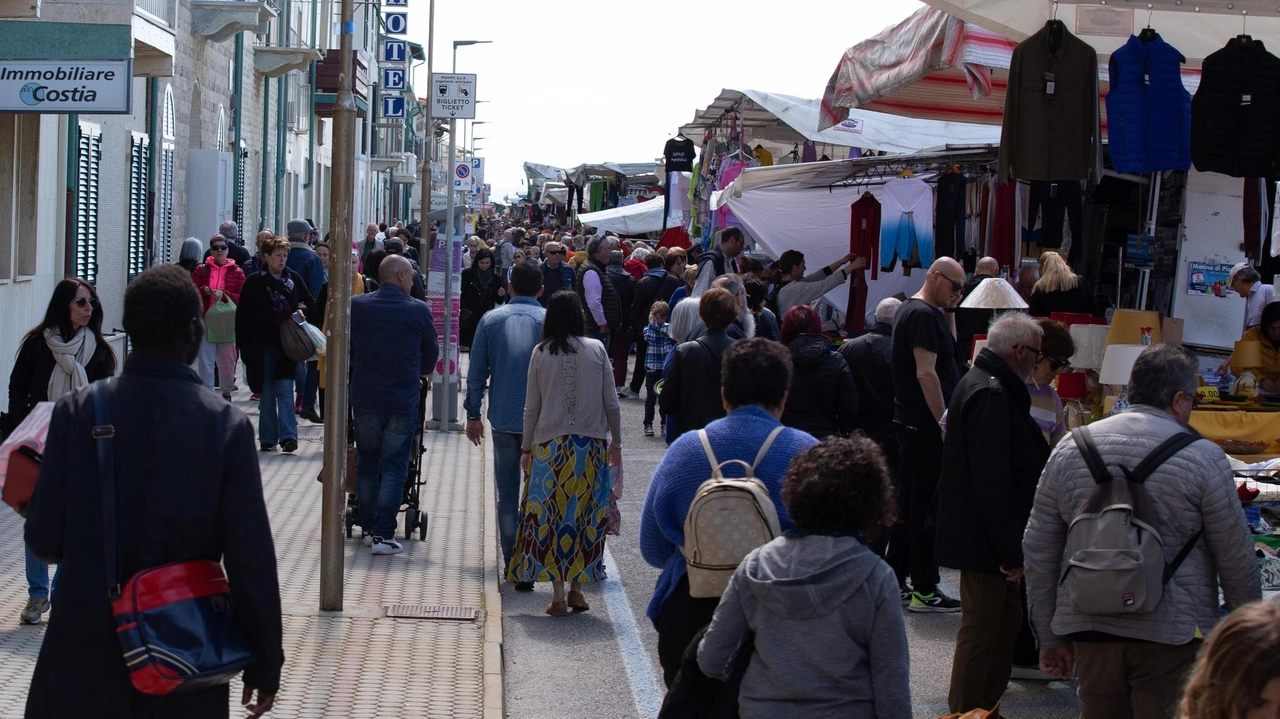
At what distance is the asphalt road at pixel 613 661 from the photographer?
650cm

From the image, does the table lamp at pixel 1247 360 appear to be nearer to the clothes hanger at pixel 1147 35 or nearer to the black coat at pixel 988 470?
the clothes hanger at pixel 1147 35

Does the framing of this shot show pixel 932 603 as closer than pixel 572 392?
No

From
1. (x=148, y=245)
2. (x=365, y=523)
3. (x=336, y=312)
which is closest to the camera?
(x=336, y=312)

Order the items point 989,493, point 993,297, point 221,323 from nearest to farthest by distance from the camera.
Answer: point 989,493 < point 993,297 < point 221,323

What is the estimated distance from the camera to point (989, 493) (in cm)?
559

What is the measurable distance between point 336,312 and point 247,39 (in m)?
18.3

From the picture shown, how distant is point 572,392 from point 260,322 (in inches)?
226

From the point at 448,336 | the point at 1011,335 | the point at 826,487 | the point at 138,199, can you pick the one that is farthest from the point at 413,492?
the point at 138,199

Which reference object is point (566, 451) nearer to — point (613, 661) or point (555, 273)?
point (613, 661)

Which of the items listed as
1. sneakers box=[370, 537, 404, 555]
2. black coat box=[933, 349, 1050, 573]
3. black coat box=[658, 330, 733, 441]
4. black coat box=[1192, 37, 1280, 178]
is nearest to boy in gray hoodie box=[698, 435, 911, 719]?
black coat box=[933, 349, 1050, 573]

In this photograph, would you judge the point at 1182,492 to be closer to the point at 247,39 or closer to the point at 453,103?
the point at 453,103

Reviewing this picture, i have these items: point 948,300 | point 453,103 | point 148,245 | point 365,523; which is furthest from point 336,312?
point 148,245

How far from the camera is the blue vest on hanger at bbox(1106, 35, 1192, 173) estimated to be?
7.93 metres

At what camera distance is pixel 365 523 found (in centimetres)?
938
